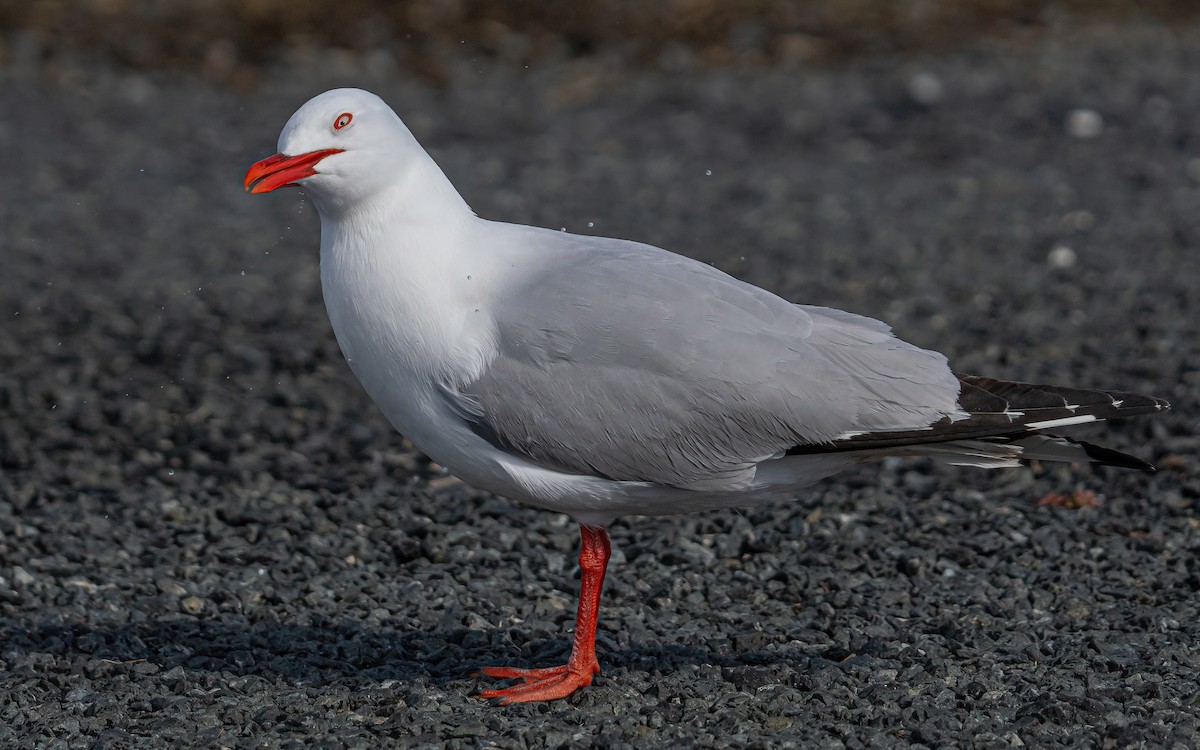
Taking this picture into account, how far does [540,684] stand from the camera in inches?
203

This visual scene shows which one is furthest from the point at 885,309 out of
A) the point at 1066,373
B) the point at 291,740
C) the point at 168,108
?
the point at 168,108

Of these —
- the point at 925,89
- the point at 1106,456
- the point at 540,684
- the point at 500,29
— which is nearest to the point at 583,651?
the point at 540,684

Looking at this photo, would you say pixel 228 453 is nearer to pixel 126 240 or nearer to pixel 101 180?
pixel 126 240

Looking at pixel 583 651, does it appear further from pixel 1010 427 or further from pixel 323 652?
pixel 1010 427

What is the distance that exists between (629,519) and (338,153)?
111 inches

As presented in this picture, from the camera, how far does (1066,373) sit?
27.7 ft

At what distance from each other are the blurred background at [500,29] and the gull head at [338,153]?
10.6m

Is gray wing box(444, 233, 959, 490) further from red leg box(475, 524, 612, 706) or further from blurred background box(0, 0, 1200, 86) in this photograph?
blurred background box(0, 0, 1200, 86)

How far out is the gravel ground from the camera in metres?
5.11

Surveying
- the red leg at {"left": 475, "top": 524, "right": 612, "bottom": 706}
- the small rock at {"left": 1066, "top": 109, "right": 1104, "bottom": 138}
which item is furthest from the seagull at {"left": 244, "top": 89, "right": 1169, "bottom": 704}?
the small rock at {"left": 1066, "top": 109, "right": 1104, "bottom": 138}

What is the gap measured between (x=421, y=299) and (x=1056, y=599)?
2.86 m

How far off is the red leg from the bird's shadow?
26cm

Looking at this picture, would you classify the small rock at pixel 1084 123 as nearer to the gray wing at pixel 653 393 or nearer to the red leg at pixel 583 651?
the gray wing at pixel 653 393

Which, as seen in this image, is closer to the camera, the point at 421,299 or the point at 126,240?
the point at 421,299
